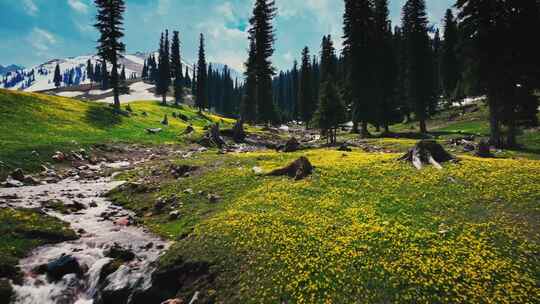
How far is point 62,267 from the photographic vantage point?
15234 mm

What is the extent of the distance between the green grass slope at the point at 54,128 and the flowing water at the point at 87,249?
24.1ft

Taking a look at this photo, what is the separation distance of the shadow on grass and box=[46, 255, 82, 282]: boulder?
38.3 m

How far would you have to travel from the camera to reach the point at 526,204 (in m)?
16.8

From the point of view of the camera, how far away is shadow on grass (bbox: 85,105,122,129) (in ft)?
168

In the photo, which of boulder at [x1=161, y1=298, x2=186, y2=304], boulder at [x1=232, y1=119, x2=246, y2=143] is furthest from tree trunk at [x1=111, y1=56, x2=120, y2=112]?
boulder at [x1=161, y1=298, x2=186, y2=304]

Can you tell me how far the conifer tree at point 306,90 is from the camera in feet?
310

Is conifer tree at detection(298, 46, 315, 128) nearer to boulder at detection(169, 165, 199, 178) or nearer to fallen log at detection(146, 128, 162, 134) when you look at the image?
fallen log at detection(146, 128, 162, 134)

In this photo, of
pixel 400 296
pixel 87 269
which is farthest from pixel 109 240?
pixel 400 296

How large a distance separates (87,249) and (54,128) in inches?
1241

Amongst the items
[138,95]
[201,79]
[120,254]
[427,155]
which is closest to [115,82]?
[201,79]

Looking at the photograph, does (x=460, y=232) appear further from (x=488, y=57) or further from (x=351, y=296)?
(x=488, y=57)

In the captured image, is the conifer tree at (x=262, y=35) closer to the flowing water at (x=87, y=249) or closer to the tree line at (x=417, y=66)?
the tree line at (x=417, y=66)

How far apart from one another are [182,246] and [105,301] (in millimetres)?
3806

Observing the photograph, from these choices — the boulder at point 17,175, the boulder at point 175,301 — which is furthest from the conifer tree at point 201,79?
the boulder at point 175,301
